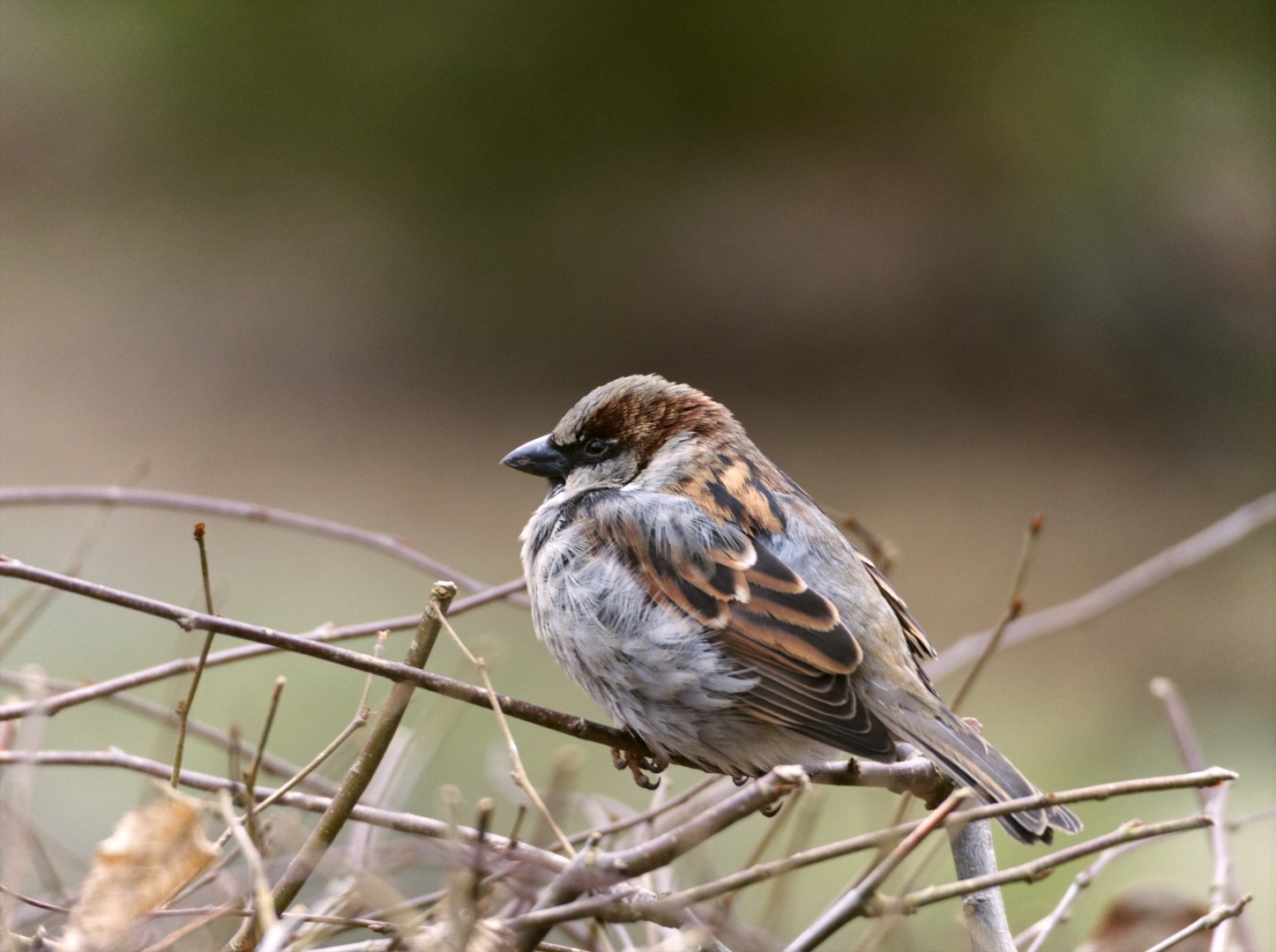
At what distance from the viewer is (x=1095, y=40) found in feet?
23.3

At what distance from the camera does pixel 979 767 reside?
1832mm

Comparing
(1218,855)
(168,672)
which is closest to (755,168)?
(1218,855)

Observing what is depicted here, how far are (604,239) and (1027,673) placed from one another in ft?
12.4

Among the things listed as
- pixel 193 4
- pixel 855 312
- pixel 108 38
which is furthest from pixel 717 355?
pixel 108 38

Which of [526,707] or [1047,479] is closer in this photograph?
[526,707]

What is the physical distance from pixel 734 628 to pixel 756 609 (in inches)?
2.0

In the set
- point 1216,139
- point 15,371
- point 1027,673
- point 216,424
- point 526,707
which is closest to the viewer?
point 526,707

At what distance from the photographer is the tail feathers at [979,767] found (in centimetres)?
166

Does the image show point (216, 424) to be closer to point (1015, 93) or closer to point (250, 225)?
point (250, 225)

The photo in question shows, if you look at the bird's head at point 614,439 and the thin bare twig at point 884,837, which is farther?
the bird's head at point 614,439

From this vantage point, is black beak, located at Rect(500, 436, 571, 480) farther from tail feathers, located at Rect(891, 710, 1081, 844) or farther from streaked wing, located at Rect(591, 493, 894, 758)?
tail feathers, located at Rect(891, 710, 1081, 844)

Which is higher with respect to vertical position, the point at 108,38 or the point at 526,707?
the point at 108,38

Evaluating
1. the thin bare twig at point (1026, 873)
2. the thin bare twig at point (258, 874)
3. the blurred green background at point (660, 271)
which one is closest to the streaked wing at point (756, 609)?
the thin bare twig at point (1026, 873)

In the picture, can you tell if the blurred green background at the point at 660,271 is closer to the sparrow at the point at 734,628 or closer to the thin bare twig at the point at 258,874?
the sparrow at the point at 734,628
